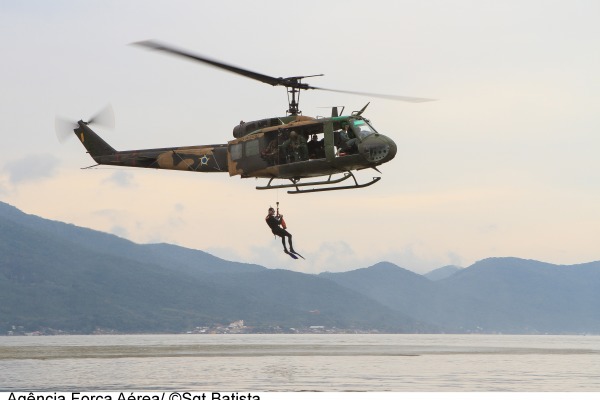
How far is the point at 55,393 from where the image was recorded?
145ft

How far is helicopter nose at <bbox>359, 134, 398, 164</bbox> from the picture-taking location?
47.4 metres

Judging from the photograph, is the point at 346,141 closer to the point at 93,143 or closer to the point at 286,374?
the point at 286,374

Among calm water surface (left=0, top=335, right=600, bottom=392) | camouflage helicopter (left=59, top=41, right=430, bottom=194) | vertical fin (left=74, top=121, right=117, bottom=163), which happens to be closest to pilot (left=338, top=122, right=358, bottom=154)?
camouflage helicopter (left=59, top=41, right=430, bottom=194)

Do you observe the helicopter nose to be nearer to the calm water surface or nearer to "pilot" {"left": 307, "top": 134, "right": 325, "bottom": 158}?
"pilot" {"left": 307, "top": 134, "right": 325, "bottom": 158}

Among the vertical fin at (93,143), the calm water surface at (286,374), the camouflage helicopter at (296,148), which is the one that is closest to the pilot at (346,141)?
the camouflage helicopter at (296,148)

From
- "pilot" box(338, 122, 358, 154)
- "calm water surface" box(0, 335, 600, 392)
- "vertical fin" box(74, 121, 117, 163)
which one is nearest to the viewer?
"pilot" box(338, 122, 358, 154)

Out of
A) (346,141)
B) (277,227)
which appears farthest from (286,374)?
(346,141)

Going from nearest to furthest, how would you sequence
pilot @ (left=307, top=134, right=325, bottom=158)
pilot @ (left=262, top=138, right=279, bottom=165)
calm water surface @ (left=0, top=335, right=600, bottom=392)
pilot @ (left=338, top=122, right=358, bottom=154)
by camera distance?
pilot @ (left=338, top=122, right=358, bottom=154) < pilot @ (left=307, top=134, right=325, bottom=158) < calm water surface @ (left=0, top=335, right=600, bottom=392) < pilot @ (left=262, top=138, right=279, bottom=165)

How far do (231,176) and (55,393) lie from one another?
48.8ft

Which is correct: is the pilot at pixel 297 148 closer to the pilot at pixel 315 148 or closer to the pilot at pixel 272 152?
the pilot at pixel 315 148

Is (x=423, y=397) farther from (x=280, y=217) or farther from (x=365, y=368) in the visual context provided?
(x=365, y=368)

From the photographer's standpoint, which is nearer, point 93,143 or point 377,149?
point 377,149

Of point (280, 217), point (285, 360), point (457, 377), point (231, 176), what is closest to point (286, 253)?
point (280, 217)

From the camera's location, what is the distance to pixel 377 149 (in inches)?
1866
